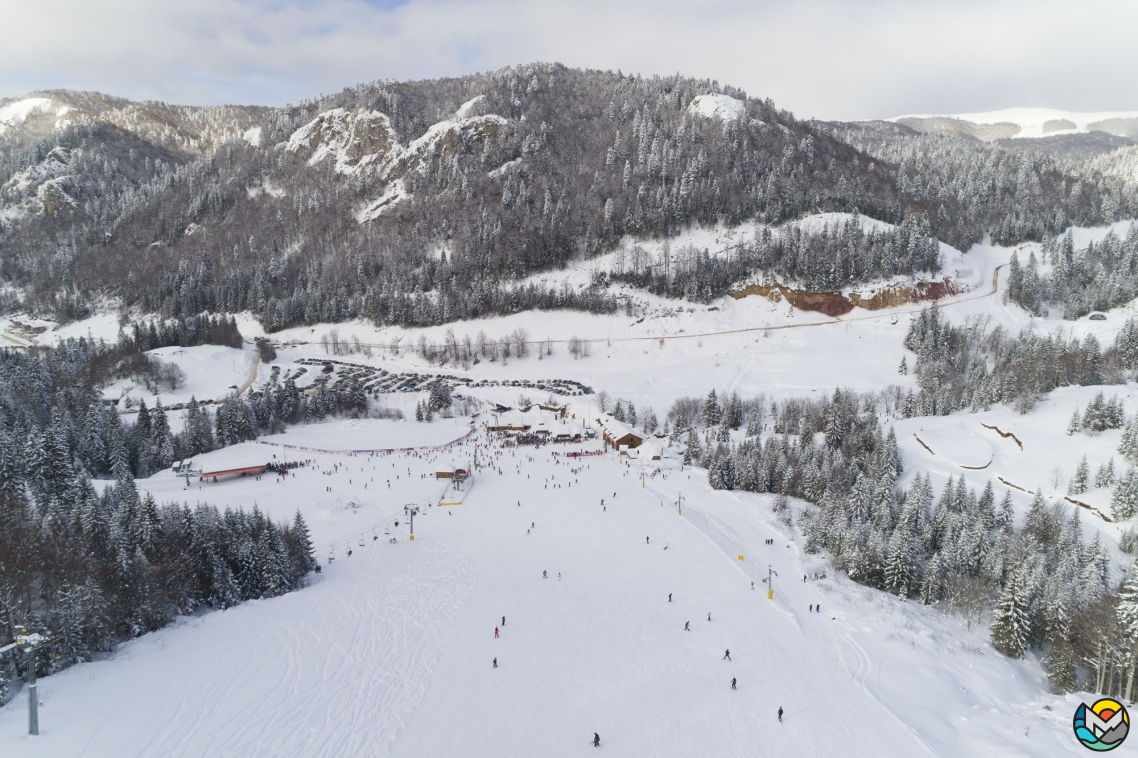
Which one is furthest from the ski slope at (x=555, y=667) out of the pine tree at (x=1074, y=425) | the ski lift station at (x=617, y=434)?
the pine tree at (x=1074, y=425)

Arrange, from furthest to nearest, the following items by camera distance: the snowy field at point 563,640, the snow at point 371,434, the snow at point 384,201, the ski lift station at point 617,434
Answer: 1. the snow at point 384,201
2. the snow at point 371,434
3. the ski lift station at point 617,434
4. the snowy field at point 563,640

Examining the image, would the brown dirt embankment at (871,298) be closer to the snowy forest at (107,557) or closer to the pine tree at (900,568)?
the pine tree at (900,568)

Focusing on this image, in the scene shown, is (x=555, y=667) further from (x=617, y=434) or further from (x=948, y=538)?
(x=617, y=434)

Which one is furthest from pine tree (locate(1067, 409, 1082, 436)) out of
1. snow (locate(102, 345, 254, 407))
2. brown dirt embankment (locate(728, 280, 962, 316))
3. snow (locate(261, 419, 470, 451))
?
snow (locate(102, 345, 254, 407))

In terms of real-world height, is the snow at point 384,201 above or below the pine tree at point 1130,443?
above

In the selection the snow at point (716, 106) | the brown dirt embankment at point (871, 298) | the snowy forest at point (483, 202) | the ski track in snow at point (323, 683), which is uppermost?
the snow at point (716, 106)

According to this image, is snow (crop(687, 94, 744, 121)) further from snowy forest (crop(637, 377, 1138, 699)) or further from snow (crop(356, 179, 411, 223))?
snowy forest (crop(637, 377, 1138, 699))

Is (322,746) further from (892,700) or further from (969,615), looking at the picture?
(969,615)

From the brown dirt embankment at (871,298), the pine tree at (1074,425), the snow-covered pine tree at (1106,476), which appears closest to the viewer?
the snow-covered pine tree at (1106,476)
